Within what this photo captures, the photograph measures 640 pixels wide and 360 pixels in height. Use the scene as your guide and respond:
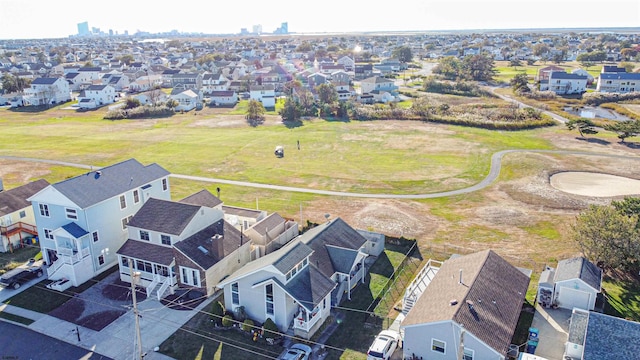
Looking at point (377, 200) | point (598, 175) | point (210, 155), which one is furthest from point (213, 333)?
point (598, 175)

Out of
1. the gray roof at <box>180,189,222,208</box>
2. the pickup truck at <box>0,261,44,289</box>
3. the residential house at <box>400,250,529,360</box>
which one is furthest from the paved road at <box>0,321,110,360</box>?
the residential house at <box>400,250,529,360</box>

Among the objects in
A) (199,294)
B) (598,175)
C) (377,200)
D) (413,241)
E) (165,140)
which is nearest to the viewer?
(199,294)

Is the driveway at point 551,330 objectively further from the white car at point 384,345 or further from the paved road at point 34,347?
the paved road at point 34,347

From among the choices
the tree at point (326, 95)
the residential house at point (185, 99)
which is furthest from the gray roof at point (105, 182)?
the residential house at point (185, 99)

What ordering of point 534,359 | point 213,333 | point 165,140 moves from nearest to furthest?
point 534,359 → point 213,333 → point 165,140

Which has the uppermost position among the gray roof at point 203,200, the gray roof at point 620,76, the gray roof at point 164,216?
the gray roof at point 620,76

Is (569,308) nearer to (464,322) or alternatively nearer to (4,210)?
(464,322)
